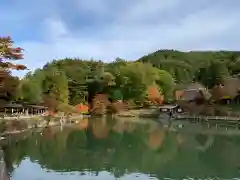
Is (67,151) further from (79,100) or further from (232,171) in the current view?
(79,100)

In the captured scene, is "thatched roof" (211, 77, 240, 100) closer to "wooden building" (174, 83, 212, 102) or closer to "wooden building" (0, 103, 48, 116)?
"wooden building" (174, 83, 212, 102)

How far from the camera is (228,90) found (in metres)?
43.7

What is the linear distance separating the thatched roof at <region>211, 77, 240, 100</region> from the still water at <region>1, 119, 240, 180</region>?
1612 centimetres

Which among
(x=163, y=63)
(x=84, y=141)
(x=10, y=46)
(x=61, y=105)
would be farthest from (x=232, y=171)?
(x=163, y=63)

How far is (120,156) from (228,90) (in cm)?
2808

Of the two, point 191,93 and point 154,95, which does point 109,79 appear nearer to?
point 154,95

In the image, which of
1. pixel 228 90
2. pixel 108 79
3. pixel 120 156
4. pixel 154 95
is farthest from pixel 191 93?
pixel 120 156

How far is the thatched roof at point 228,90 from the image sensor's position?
141ft

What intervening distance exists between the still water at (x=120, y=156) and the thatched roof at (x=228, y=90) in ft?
52.9

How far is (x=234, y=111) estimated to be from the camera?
41406mm

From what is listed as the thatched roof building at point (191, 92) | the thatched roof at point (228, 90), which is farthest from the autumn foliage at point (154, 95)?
the thatched roof at point (228, 90)

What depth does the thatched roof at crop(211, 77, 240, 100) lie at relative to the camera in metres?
43.0

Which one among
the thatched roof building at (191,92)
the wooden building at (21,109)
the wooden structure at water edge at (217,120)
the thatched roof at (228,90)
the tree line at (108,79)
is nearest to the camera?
the wooden building at (21,109)

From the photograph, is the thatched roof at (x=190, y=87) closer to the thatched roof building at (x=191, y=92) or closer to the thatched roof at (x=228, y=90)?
the thatched roof building at (x=191, y=92)
